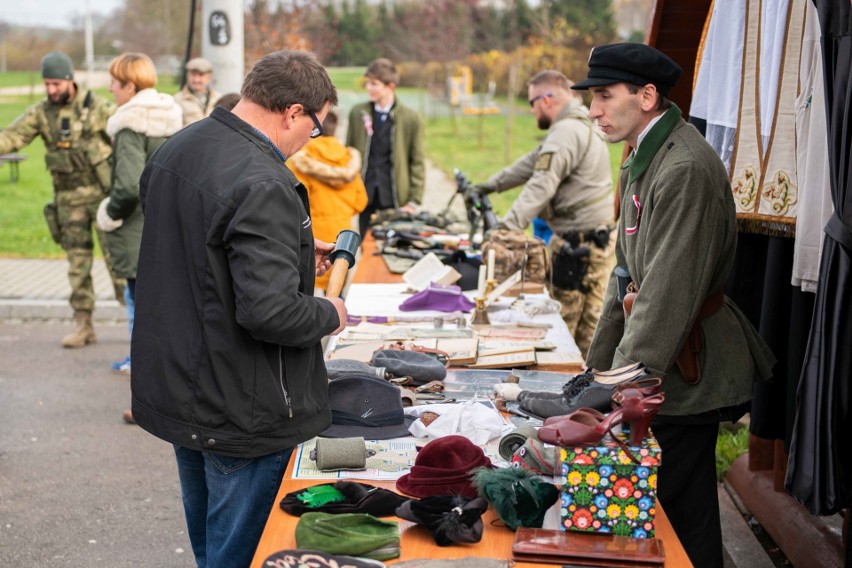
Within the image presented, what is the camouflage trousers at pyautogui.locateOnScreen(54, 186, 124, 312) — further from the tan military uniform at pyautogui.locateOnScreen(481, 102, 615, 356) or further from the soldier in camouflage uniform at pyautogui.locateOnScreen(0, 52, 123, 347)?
the tan military uniform at pyautogui.locateOnScreen(481, 102, 615, 356)

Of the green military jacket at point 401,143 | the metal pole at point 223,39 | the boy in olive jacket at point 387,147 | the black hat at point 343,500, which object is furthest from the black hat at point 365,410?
the metal pole at point 223,39

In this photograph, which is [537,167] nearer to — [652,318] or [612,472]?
[652,318]

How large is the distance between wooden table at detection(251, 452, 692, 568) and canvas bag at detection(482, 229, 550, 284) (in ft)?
9.06

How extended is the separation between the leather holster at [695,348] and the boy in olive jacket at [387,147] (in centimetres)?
548

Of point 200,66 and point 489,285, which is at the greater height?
point 200,66

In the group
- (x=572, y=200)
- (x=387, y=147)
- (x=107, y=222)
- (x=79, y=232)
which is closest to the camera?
(x=107, y=222)

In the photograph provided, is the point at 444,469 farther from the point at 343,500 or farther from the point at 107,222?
the point at 107,222

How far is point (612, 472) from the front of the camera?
2334 mm

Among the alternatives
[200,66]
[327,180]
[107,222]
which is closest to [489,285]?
[327,180]

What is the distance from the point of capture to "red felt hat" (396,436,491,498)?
259 cm

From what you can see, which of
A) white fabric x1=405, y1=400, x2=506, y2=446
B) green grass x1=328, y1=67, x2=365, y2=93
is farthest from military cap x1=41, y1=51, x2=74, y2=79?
green grass x1=328, y1=67, x2=365, y2=93

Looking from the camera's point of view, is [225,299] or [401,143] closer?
[225,299]

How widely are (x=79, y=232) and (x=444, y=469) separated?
523 centimetres

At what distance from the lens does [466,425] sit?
309 cm
